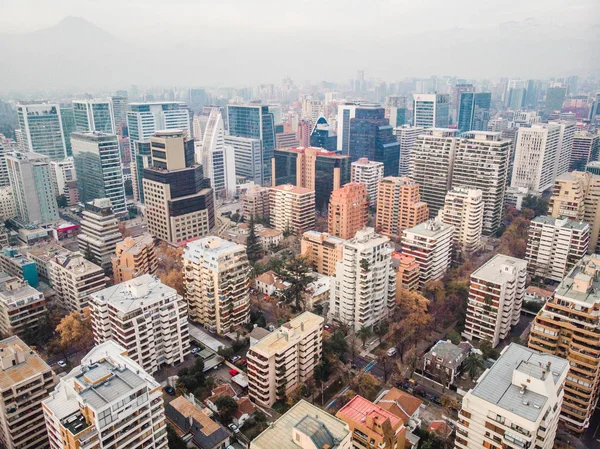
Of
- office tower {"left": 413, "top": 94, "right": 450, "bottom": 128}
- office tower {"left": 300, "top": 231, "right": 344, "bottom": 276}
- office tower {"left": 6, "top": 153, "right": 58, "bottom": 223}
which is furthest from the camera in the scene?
office tower {"left": 413, "top": 94, "right": 450, "bottom": 128}

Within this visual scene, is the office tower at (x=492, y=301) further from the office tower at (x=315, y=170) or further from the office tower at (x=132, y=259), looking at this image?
the office tower at (x=315, y=170)

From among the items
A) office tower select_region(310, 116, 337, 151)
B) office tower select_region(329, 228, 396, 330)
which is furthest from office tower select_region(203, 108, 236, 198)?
office tower select_region(329, 228, 396, 330)

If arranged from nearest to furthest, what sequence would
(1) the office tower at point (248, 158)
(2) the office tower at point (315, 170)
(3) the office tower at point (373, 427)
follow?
(3) the office tower at point (373, 427), (2) the office tower at point (315, 170), (1) the office tower at point (248, 158)

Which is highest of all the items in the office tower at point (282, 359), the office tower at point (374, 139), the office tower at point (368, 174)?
the office tower at point (374, 139)

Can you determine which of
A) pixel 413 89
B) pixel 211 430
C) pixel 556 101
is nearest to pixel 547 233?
pixel 211 430

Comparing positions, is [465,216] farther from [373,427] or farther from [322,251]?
[373,427]

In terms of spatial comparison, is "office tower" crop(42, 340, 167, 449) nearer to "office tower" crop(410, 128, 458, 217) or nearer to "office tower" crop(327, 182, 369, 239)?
"office tower" crop(327, 182, 369, 239)

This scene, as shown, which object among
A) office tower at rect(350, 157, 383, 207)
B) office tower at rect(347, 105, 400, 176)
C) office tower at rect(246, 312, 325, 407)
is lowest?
office tower at rect(246, 312, 325, 407)

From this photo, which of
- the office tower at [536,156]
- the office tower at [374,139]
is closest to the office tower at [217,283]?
the office tower at [374,139]
